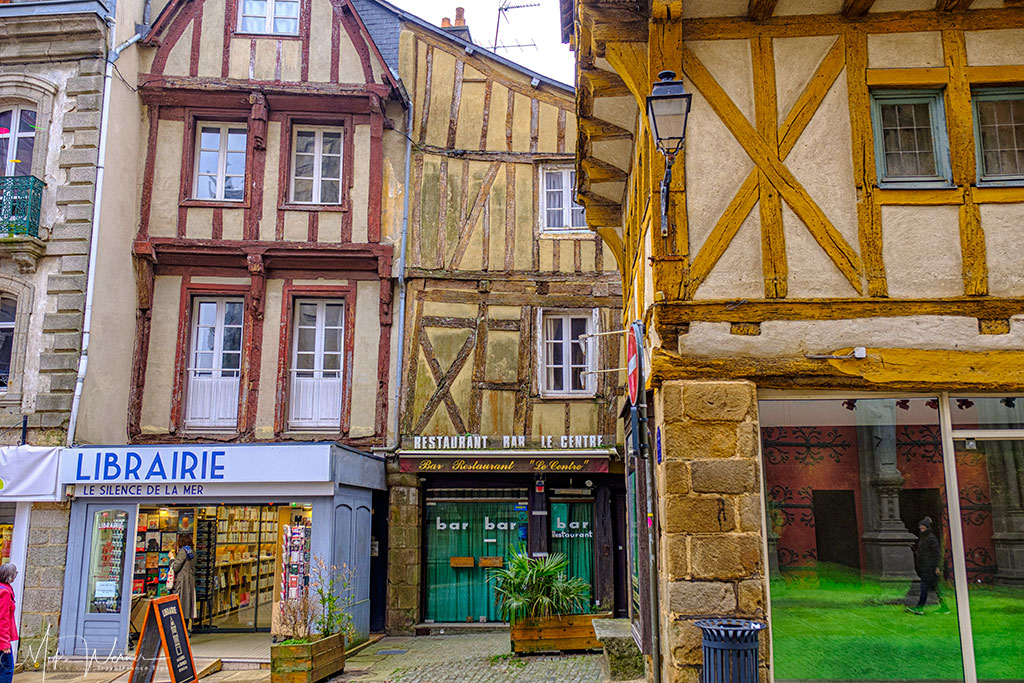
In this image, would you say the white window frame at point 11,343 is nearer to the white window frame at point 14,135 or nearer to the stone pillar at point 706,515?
the white window frame at point 14,135

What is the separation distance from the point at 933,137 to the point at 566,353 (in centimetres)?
749

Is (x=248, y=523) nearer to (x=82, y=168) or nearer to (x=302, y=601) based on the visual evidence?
(x=302, y=601)

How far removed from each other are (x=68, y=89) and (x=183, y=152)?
1.67 meters

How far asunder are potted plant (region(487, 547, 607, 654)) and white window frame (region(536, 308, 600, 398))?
3.41 m

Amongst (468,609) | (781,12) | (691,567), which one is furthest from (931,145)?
(468,609)

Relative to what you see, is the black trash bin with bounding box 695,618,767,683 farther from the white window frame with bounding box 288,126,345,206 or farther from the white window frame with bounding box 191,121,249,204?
the white window frame with bounding box 191,121,249,204

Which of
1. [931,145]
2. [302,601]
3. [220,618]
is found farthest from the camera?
[220,618]

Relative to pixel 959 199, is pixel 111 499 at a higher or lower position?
lower

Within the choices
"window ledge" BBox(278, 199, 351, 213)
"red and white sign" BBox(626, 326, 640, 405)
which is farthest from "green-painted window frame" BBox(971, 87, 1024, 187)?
"window ledge" BBox(278, 199, 351, 213)

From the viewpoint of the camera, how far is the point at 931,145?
618cm

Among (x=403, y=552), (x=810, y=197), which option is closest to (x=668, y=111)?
(x=810, y=197)

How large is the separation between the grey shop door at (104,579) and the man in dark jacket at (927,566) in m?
8.86

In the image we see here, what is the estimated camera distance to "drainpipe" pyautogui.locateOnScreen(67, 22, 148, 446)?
10948mm

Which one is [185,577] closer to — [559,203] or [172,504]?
[172,504]
